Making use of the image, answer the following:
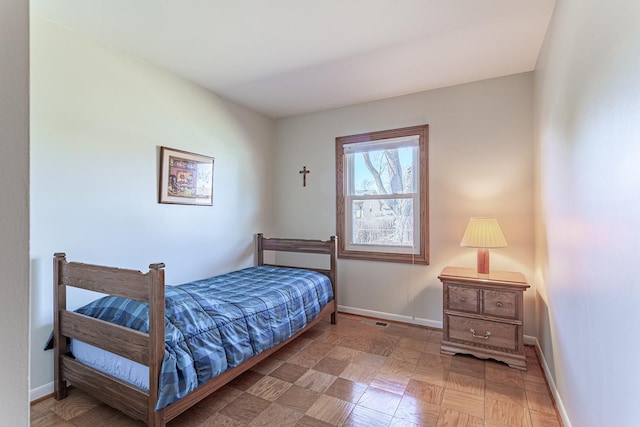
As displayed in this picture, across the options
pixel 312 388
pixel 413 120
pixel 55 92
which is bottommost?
pixel 312 388

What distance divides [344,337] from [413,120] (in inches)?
91.9

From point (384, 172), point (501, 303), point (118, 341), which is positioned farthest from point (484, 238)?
point (118, 341)

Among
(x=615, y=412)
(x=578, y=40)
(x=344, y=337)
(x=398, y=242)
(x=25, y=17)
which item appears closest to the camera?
(x=25, y=17)

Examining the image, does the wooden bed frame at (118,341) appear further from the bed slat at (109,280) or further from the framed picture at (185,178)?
the framed picture at (185,178)

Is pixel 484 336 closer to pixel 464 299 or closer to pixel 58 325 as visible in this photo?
pixel 464 299

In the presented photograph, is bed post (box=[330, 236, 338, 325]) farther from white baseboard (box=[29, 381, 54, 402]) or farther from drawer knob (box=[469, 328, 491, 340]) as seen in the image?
white baseboard (box=[29, 381, 54, 402])

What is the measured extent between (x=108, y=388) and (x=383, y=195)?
2826 millimetres

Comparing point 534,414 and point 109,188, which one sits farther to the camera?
point 109,188

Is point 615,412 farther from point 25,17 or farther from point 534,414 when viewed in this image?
point 25,17

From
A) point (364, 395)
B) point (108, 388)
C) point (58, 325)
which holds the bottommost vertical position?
point (364, 395)

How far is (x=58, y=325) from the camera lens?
1897 mm

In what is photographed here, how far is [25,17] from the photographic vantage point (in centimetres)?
55

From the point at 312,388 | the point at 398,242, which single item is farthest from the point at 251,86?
the point at 312,388

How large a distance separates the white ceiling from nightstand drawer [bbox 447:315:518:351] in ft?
7.16
